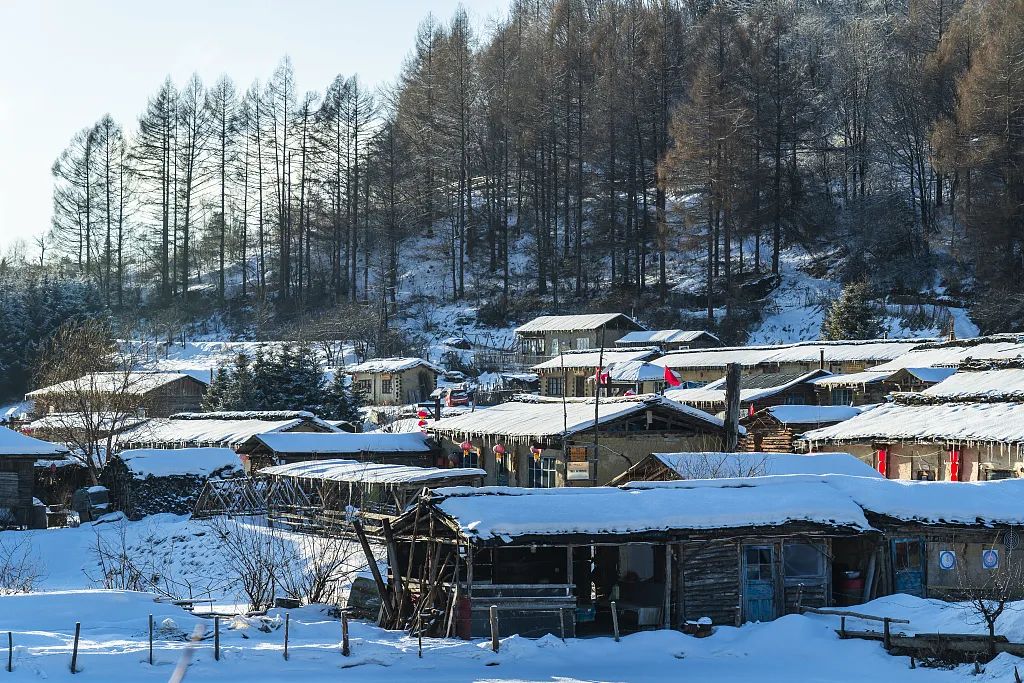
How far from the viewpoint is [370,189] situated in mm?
85000

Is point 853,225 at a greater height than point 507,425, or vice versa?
point 853,225

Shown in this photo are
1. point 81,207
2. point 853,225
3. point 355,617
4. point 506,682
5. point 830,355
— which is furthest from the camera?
point 81,207

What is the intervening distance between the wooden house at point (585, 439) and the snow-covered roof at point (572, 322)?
2525 cm

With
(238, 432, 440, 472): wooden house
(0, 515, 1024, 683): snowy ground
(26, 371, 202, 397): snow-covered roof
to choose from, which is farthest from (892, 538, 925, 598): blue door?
(26, 371, 202, 397): snow-covered roof

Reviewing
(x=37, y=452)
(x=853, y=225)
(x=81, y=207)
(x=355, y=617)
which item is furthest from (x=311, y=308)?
(x=355, y=617)

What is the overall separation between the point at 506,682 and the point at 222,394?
41403 millimetres

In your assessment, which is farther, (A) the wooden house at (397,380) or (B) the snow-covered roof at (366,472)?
(A) the wooden house at (397,380)

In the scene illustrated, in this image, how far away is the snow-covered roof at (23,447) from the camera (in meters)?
38.3

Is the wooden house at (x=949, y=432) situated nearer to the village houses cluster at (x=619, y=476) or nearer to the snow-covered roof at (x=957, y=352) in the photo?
the village houses cluster at (x=619, y=476)

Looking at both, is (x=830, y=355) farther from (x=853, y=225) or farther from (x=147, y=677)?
(x=147, y=677)

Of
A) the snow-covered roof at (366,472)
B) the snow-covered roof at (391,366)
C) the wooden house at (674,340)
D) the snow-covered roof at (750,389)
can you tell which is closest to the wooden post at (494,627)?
A: the snow-covered roof at (366,472)

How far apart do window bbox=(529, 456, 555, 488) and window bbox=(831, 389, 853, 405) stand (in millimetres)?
16436

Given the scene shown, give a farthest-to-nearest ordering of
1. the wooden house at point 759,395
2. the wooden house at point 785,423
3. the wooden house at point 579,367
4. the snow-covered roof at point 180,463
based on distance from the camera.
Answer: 1. the wooden house at point 579,367
2. the wooden house at point 759,395
3. the wooden house at point 785,423
4. the snow-covered roof at point 180,463

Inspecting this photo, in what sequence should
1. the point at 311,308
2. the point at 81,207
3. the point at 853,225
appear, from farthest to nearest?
1. the point at 81,207
2. the point at 311,308
3. the point at 853,225
